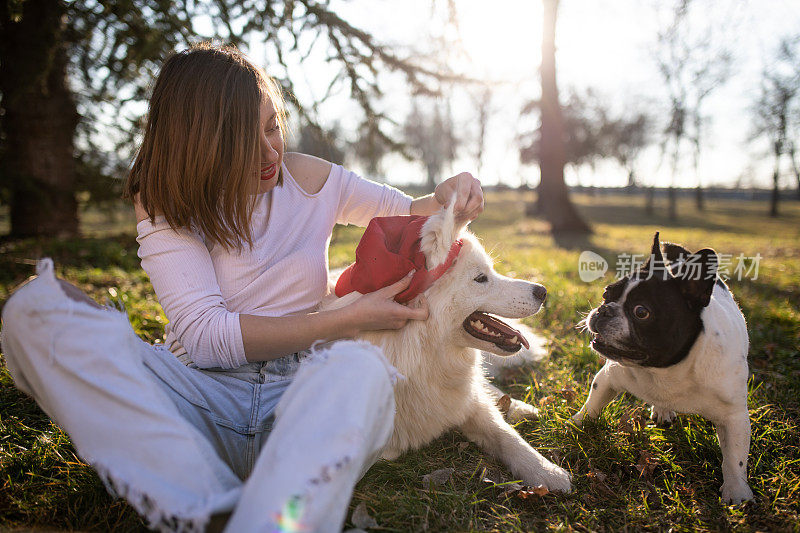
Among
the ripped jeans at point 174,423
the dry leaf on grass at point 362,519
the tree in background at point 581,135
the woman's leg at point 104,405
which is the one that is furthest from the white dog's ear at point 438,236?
the tree in background at point 581,135

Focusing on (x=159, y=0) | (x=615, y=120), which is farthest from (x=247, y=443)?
(x=615, y=120)

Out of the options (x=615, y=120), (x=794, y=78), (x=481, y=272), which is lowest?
(x=481, y=272)

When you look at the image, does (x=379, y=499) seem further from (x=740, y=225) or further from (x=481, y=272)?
(x=740, y=225)

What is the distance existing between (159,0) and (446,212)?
13.9 feet

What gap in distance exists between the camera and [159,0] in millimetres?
4625

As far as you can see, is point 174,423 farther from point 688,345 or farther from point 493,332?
point 688,345

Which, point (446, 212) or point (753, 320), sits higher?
point (446, 212)

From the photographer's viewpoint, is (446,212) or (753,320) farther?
(753,320)

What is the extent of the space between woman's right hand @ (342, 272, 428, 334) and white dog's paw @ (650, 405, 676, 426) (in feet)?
5.13

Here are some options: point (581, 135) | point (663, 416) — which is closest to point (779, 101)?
point (663, 416)

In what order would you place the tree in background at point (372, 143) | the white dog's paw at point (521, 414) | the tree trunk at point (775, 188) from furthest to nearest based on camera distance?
the tree trunk at point (775, 188)
the tree in background at point (372, 143)
the white dog's paw at point (521, 414)

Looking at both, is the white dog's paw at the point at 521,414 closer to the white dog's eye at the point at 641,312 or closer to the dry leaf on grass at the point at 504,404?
the dry leaf on grass at the point at 504,404

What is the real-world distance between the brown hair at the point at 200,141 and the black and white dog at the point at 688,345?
1911 millimetres

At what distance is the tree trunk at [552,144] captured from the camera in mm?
11656
